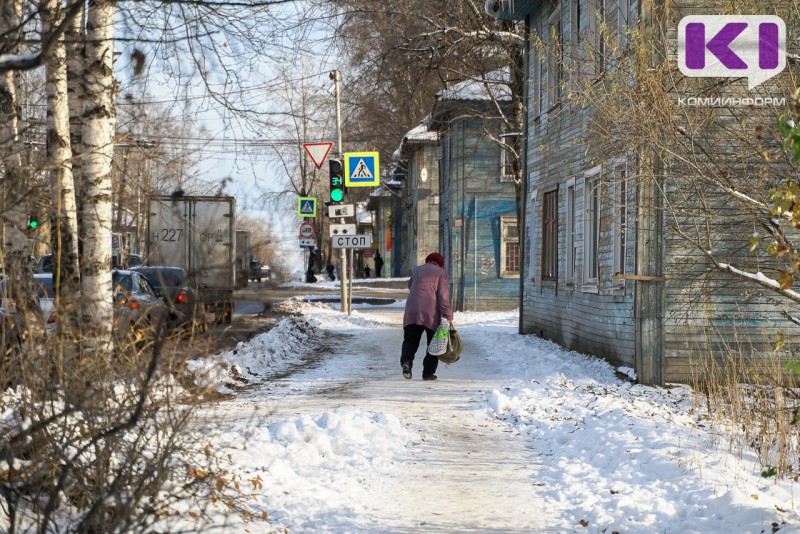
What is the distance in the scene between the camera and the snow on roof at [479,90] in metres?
28.2

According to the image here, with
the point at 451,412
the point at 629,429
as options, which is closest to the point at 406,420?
the point at 451,412

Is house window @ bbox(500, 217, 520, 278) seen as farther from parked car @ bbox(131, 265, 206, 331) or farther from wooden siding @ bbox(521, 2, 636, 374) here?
parked car @ bbox(131, 265, 206, 331)

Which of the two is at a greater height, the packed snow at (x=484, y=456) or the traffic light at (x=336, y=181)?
the traffic light at (x=336, y=181)

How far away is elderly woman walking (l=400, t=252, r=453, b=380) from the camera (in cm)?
1324

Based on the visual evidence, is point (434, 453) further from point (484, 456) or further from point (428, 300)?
point (428, 300)

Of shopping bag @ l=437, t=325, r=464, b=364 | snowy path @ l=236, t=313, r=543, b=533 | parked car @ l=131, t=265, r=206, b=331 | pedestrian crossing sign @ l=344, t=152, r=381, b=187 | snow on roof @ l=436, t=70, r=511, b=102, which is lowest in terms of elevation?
snowy path @ l=236, t=313, r=543, b=533

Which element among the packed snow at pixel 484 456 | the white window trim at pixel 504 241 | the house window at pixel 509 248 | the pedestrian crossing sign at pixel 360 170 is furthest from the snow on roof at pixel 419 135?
the packed snow at pixel 484 456

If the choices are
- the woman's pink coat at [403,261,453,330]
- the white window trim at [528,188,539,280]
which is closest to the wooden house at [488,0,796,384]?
the woman's pink coat at [403,261,453,330]

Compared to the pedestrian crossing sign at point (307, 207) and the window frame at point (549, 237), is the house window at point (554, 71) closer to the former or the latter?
the window frame at point (549, 237)

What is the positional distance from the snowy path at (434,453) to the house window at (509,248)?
16.6 metres

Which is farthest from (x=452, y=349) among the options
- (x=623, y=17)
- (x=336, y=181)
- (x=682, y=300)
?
(x=336, y=181)

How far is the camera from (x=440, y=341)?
42.5 feet

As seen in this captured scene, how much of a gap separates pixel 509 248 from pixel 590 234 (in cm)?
1517

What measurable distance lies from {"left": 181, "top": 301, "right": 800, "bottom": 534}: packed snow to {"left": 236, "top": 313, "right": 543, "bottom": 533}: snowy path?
0.7 inches
